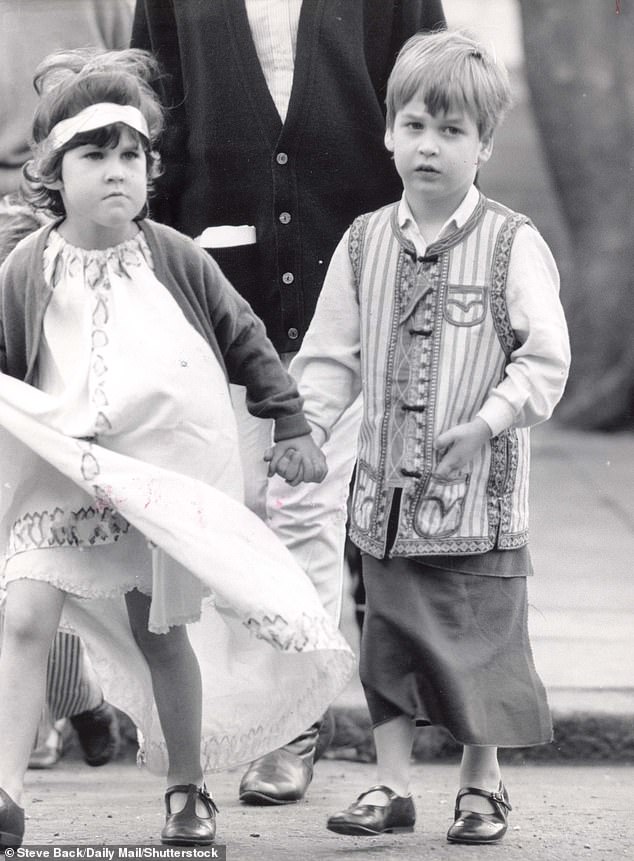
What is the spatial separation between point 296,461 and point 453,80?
2.56 ft

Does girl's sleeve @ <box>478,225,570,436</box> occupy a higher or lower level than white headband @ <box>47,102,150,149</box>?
lower

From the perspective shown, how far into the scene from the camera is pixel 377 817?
10.9 feet

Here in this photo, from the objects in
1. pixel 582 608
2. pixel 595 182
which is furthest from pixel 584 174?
pixel 582 608

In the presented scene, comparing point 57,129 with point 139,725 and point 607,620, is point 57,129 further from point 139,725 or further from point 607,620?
point 607,620

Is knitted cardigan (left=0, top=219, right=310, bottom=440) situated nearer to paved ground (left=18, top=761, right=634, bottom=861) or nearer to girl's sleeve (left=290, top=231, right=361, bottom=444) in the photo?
girl's sleeve (left=290, top=231, right=361, bottom=444)

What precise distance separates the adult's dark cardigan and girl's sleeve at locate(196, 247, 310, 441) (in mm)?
541

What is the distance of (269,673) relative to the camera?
11.1 ft

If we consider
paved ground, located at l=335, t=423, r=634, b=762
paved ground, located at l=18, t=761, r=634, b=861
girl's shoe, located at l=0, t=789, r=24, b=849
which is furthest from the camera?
paved ground, located at l=335, t=423, r=634, b=762

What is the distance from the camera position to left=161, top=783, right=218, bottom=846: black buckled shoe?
127 inches

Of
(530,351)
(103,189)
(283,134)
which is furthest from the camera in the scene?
(283,134)

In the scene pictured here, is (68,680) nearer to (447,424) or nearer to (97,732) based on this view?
(97,732)

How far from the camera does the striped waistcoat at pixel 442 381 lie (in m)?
3.30

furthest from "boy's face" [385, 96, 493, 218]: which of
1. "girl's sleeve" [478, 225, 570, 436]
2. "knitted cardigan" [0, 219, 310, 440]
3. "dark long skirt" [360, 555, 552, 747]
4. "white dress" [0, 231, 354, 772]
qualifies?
"dark long skirt" [360, 555, 552, 747]

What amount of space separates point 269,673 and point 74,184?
1.01 meters
